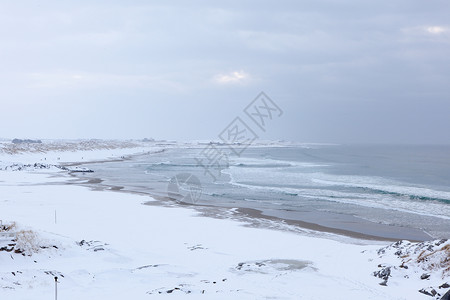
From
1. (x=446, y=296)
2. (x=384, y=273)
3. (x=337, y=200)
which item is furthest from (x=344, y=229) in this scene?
(x=446, y=296)

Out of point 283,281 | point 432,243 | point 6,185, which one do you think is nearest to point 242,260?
point 283,281

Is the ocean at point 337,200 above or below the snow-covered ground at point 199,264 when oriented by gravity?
below

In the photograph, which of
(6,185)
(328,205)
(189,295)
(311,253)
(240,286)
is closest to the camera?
(189,295)

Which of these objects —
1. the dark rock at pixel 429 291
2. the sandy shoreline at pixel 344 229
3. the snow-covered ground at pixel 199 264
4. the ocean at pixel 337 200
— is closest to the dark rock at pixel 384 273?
the snow-covered ground at pixel 199 264

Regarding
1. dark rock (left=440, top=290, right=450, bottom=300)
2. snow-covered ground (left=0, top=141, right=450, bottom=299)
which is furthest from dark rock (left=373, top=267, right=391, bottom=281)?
dark rock (left=440, top=290, right=450, bottom=300)

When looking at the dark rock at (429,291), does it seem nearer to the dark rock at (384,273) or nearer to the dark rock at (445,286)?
the dark rock at (445,286)

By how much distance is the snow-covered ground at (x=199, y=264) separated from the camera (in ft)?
31.4

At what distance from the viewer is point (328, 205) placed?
28.5 metres

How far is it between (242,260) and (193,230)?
5515 mm

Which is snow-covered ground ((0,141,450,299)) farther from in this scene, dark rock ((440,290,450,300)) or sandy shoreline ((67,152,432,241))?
sandy shoreline ((67,152,432,241))

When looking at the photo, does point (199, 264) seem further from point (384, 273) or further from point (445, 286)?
point (445, 286)

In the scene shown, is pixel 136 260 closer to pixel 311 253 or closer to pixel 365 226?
pixel 311 253

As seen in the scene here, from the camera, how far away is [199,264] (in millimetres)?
12312

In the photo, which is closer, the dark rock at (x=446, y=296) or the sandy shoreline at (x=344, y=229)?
the dark rock at (x=446, y=296)
